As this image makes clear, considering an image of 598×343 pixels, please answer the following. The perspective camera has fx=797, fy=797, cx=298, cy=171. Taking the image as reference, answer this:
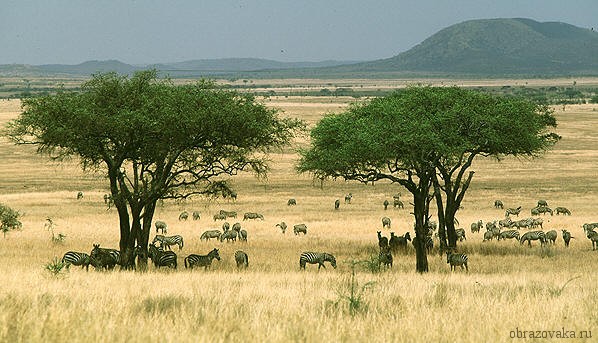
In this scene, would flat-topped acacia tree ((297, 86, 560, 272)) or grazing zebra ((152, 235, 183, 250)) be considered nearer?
flat-topped acacia tree ((297, 86, 560, 272))

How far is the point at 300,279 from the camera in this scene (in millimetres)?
20469

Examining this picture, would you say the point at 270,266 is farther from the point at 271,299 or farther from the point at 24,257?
the point at 271,299

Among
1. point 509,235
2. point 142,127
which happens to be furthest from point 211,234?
point 509,235

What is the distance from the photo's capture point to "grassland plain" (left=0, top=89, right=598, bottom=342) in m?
9.89

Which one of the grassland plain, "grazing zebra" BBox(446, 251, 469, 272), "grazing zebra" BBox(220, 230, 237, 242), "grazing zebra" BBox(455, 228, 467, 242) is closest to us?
the grassland plain

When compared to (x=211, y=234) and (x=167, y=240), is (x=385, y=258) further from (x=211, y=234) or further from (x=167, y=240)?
(x=211, y=234)

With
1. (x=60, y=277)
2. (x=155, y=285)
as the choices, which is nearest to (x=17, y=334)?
(x=155, y=285)

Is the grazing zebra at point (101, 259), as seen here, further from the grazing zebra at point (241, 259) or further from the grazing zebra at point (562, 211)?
the grazing zebra at point (562, 211)

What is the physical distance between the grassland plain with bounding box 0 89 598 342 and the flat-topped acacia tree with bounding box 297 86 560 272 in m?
3.29

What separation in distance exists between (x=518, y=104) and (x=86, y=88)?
1982 cm

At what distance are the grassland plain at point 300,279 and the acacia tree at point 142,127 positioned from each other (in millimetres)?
3588

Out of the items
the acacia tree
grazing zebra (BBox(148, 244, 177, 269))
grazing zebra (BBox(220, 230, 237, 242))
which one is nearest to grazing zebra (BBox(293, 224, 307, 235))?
grazing zebra (BBox(220, 230, 237, 242))

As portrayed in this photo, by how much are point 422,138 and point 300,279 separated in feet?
33.6

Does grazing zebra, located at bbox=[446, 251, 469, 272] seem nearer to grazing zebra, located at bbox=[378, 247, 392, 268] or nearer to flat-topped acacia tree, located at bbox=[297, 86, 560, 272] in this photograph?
flat-topped acacia tree, located at bbox=[297, 86, 560, 272]
